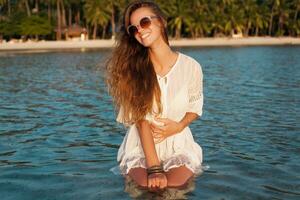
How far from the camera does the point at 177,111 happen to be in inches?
225

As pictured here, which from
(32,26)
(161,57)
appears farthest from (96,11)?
(161,57)

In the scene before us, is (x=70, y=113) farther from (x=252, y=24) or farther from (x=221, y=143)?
A: (x=252, y=24)

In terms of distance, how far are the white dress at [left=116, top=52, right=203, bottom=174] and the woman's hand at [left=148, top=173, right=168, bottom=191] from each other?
0.25m

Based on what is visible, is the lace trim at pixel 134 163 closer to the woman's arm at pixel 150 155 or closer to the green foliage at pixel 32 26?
the woman's arm at pixel 150 155

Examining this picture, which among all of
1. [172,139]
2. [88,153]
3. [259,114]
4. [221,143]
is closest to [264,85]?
[259,114]

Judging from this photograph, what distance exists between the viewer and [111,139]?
34.1 ft

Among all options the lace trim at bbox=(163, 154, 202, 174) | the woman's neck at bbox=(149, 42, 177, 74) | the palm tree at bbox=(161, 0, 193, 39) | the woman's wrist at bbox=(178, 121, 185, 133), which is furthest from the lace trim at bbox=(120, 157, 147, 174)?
the palm tree at bbox=(161, 0, 193, 39)

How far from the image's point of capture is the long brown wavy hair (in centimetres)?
550

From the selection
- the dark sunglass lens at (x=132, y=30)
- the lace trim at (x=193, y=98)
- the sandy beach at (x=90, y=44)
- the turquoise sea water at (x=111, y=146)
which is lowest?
the sandy beach at (x=90, y=44)

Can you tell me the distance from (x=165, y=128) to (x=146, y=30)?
1.08m

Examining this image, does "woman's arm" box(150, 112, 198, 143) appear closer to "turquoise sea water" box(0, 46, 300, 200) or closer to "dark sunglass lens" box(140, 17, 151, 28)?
"turquoise sea water" box(0, 46, 300, 200)

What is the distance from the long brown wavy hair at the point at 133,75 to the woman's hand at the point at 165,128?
133 millimetres

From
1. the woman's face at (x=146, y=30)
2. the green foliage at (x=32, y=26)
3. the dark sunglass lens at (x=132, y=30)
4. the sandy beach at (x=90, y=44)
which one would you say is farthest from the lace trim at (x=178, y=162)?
the green foliage at (x=32, y=26)

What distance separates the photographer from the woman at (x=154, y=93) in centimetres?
549
